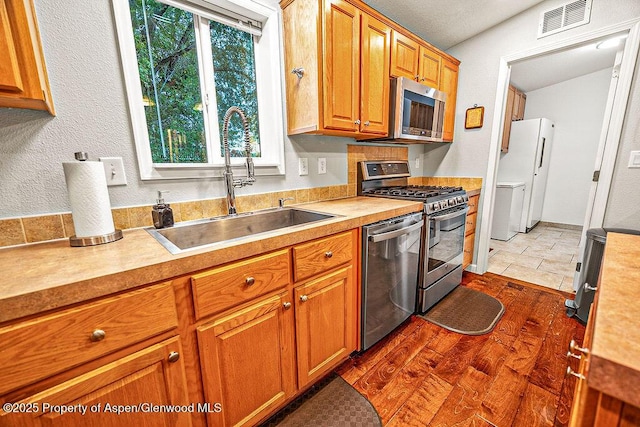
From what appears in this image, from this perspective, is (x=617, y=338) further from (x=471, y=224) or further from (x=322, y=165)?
(x=471, y=224)

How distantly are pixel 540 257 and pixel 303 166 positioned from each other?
10.8ft

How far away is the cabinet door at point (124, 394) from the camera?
0.65 meters

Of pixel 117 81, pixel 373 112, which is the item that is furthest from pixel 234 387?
pixel 373 112

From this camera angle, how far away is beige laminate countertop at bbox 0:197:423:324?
0.61 metres

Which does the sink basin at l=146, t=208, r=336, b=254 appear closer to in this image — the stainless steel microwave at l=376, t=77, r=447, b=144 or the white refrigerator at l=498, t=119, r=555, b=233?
the stainless steel microwave at l=376, t=77, r=447, b=144

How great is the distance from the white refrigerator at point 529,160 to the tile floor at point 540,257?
42 centimetres

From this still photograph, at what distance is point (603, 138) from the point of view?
1.98 metres

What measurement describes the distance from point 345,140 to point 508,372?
1.86 m

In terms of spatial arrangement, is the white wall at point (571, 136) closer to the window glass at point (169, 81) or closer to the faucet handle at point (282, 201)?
the faucet handle at point (282, 201)

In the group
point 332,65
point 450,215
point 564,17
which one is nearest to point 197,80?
point 332,65

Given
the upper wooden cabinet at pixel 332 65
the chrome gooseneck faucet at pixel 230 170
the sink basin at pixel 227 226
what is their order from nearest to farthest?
the sink basin at pixel 227 226, the chrome gooseneck faucet at pixel 230 170, the upper wooden cabinet at pixel 332 65

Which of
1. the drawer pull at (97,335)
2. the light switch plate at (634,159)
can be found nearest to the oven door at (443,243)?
the light switch plate at (634,159)

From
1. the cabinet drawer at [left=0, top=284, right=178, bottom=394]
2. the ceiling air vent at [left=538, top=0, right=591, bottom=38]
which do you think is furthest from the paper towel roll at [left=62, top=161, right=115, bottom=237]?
the ceiling air vent at [left=538, top=0, right=591, bottom=38]

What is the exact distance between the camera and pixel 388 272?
1598 millimetres
